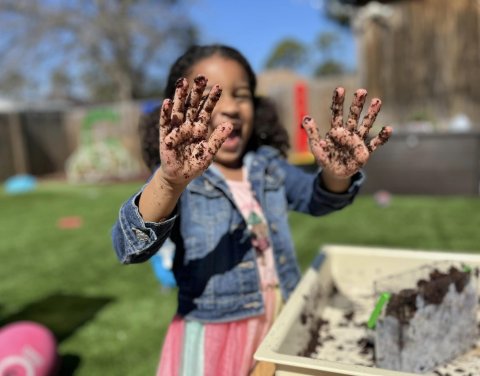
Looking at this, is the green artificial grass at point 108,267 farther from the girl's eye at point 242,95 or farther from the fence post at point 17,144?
the fence post at point 17,144

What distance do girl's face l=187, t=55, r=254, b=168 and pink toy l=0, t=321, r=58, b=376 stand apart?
1.15m

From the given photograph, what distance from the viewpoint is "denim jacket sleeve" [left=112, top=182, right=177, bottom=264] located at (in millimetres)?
1052

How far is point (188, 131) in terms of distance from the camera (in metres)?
0.93

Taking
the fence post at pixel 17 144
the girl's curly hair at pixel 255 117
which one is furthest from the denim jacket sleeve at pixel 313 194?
the fence post at pixel 17 144

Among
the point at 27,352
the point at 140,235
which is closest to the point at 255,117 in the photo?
the point at 140,235

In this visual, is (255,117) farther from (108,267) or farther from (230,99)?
(108,267)

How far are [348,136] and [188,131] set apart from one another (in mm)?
373

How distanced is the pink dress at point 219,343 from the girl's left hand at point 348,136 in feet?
1.16

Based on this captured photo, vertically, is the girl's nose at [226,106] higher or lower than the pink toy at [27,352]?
higher

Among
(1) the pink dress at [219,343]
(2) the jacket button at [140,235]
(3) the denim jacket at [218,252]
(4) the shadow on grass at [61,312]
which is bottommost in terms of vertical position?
(4) the shadow on grass at [61,312]

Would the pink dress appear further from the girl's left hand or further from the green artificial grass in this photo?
the green artificial grass

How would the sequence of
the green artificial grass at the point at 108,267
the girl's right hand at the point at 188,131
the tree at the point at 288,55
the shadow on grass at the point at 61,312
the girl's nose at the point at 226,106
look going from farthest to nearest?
the tree at the point at 288,55 < the shadow on grass at the point at 61,312 < the green artificial grass at the point at 108,267 < the girl's nose at the point at 226,106 < the girl's right hand at the point at 188,131

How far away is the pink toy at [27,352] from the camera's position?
1.81 metres

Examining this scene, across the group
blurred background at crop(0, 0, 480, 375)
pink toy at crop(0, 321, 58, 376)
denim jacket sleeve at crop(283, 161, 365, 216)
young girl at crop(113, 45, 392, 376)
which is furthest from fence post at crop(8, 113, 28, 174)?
denim jacket sleeve at crop(283, 161, 365, 216)
